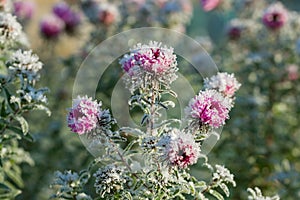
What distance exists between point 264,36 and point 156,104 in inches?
79.7

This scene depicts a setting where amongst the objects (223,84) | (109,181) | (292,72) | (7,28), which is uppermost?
→ (292,72)

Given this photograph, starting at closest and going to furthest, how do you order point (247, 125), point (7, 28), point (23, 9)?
point (7, 28), point (247, 125), point (23, 9)

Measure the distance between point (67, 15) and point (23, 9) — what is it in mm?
293

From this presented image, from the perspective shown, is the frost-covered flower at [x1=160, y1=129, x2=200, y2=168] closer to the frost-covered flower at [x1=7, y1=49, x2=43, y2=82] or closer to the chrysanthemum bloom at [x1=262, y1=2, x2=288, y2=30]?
the frost-covered flower at [x1=7, y1=49, x2=43, y2=82]

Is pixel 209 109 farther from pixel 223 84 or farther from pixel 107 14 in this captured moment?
pixel 107 14

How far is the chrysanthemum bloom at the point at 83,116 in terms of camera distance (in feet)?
5.70

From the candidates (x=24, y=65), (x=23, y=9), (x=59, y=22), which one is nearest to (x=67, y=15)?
(x=59, y=22)

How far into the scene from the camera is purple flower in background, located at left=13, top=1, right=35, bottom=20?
3.88 m

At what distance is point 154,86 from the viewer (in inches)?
69.6

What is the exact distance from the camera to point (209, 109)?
5.72 feet

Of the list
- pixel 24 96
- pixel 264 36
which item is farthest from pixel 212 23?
pixel 24 96

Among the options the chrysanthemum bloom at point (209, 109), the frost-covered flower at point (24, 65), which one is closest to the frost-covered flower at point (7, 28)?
the frost-covered flower at point (24, 65)

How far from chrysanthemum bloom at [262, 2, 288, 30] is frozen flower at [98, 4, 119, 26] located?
85 cm

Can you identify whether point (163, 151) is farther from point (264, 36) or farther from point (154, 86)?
→ point (264, 36)
